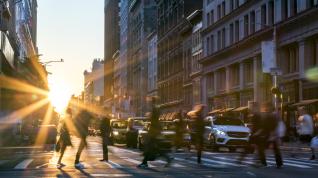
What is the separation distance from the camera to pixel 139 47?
125 meters

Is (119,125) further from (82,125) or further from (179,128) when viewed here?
(82,125)

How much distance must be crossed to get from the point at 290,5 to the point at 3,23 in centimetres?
2733

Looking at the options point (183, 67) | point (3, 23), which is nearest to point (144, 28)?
point (183, 67)

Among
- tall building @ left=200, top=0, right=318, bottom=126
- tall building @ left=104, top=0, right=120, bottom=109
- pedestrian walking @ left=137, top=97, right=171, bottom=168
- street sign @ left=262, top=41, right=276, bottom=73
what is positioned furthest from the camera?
tall building @ left=104, top=0, right=120, bottom=109

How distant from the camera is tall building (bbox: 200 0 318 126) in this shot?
47219 mm

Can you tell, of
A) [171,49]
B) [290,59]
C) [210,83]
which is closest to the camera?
[290,59]

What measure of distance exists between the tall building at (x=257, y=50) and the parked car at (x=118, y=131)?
1061 centimetres

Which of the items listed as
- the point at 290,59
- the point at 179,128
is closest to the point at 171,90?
the point at 290,59

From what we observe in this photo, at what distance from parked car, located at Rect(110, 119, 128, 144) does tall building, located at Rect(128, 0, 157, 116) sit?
67987 mm

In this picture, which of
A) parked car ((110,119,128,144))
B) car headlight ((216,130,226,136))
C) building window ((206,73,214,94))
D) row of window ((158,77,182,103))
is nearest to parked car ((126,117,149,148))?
parked car ((110,119,128,144))

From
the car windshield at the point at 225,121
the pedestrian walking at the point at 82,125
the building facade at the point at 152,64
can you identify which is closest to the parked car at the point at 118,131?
the car windshield at the point at 225,121

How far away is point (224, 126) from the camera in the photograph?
3291 cm

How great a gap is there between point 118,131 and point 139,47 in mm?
80172

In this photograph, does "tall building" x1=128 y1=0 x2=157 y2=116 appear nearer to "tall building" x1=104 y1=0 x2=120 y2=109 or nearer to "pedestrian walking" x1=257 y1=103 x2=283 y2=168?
"tall building" x1=104 y1=0 x2=120 y2=109
